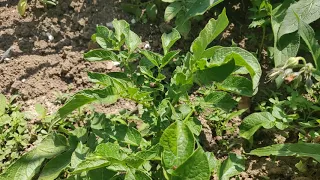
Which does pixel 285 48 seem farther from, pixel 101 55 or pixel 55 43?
pixel 55 43

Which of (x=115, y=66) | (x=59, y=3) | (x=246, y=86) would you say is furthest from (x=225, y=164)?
(x=59, y=3)

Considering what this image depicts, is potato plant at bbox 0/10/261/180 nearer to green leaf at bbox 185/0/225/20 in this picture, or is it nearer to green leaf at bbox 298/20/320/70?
green leaf at bbox 298/20/320/70

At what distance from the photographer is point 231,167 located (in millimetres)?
2031

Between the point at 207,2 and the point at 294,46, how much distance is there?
48 cm

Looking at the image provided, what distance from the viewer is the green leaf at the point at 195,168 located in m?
1.54

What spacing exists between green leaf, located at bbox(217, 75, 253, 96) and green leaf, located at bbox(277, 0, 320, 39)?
463mm

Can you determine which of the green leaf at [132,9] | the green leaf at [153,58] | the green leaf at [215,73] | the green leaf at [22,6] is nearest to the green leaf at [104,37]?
the green leaf at [153,58]

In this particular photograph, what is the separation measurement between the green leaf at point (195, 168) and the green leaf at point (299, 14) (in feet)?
3.10

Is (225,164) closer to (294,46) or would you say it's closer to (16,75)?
(294,46)

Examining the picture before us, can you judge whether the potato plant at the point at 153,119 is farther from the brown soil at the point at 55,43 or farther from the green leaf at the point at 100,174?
the brown soil at the point at 55,43

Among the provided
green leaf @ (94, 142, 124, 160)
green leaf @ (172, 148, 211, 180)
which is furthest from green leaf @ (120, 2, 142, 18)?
green leaf @ (172, 148, 211, 180)

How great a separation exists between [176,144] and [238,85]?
42 cm

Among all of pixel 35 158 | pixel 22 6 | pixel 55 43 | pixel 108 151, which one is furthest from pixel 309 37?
pixel 22 6

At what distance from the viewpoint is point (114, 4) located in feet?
10.1
